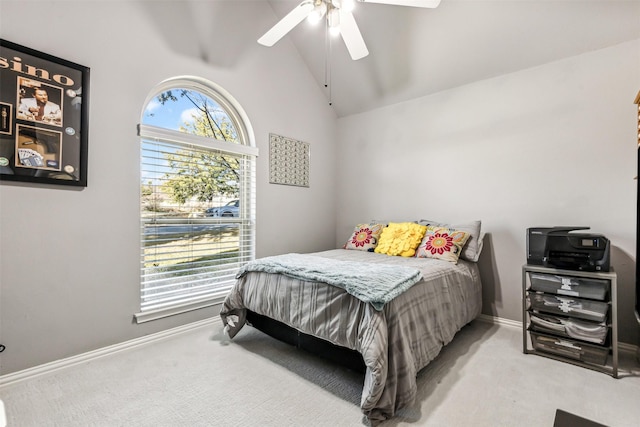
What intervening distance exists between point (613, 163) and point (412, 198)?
66.5 inches

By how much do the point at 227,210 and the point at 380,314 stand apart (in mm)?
2042

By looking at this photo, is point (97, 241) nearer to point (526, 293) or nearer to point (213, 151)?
point (213, 151)

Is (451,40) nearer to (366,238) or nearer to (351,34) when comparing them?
(351,34)

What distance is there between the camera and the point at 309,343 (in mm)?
1946

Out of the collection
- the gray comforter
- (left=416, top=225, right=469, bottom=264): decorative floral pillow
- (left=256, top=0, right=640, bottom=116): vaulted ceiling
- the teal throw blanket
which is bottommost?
the gray comforter

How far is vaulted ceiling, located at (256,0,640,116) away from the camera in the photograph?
2221mm

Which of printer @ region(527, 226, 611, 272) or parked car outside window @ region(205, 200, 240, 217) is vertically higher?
parked car outside window @ region(205, 200, 240, 217)

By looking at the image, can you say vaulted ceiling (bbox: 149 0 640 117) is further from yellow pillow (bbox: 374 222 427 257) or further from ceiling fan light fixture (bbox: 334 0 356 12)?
yellow pillow (bbox: 374 222 427 257)

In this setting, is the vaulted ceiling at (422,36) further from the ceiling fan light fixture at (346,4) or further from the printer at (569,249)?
the printer at (569,249)

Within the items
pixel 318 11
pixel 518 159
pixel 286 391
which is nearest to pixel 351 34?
pixel 318 11

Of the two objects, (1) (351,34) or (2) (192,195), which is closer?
(1) (351,34)

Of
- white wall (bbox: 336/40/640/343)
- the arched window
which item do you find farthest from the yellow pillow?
the arched window

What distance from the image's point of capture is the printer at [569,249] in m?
1.94

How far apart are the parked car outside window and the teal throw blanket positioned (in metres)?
0.82
